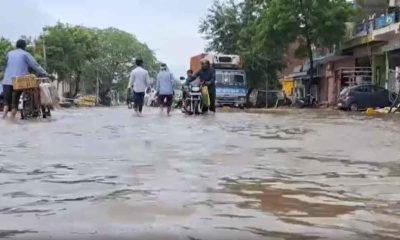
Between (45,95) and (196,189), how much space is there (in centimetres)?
1015

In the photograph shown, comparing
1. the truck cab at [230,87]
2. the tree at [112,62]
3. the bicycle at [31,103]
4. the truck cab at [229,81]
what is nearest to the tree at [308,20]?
the truck cab at [229,81]

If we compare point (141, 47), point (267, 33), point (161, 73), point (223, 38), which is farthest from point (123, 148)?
point (141, 47)

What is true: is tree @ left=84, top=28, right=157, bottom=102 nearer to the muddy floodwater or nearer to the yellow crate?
the yellow crate

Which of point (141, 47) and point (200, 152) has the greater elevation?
point (141, 47)

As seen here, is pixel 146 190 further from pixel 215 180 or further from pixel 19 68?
pixel 19 68

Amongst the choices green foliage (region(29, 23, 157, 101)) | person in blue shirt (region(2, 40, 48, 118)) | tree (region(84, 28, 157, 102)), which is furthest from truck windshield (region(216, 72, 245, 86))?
tree (region(84, 28, 157, 102))

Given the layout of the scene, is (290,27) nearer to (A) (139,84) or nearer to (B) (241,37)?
(B) (241,37)

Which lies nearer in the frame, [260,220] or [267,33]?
[260,220]

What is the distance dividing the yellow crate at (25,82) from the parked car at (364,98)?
71.2ft

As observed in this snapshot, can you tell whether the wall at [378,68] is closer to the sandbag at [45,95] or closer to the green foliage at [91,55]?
the sandbag at [45,95]

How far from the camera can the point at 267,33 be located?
4303 cm

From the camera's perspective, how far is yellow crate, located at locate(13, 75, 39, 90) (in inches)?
542

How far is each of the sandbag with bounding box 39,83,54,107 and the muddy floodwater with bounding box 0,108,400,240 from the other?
18.2 ft

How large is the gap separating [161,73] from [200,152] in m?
11.7
